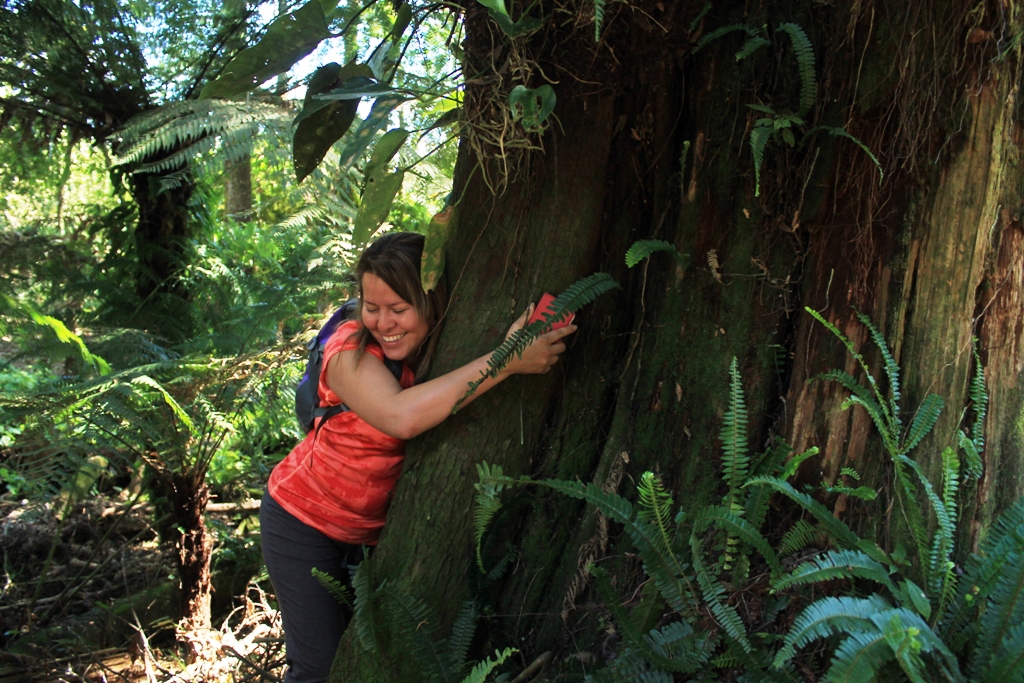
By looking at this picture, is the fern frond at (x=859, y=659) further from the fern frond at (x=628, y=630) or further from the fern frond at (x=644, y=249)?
the fern frond at (x=644, y=249)

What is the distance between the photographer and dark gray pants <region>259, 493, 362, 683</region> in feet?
7.47

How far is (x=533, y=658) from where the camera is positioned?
5.96 ft

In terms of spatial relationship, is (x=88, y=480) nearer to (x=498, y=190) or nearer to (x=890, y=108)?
(x=498, y=190)

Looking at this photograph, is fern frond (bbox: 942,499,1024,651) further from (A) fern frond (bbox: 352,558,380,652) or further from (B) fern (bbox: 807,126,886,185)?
(A) fern frond (bbox: 352,558,380,652)

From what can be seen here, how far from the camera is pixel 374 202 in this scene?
209 centimetres

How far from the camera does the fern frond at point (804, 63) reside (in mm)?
1545

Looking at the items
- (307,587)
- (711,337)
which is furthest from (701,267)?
(307,587)

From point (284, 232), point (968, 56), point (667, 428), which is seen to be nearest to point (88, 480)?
point (284, 232)

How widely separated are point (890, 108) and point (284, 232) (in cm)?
345

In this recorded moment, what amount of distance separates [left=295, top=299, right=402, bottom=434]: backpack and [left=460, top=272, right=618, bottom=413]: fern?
525mm

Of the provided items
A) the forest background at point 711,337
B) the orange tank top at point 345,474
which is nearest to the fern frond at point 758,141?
the forest background at point 711,337

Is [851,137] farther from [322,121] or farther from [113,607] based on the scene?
[113,607]

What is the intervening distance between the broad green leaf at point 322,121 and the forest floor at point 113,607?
6.14 ft

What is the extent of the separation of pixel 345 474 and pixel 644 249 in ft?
3.73
